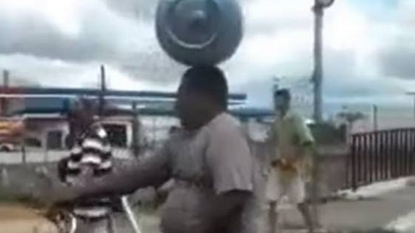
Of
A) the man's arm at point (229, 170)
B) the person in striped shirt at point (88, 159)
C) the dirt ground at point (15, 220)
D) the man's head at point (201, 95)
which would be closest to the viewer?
the man's arm at point (229, 170)

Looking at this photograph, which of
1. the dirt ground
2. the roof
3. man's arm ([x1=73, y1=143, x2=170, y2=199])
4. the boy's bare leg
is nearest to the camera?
man's arm ([x1=73, y1=143, x2=170, y2=199])

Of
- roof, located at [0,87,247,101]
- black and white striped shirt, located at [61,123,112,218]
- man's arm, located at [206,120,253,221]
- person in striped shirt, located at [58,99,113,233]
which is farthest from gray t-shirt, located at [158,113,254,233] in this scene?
roof, located at [0,87,247,101]

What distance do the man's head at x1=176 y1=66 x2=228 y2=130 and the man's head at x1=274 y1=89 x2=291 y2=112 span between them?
960cm

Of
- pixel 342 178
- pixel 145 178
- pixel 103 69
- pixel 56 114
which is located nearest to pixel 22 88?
pixel 56 114

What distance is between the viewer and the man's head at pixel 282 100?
1532cm

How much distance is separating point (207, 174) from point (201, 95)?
35 cm

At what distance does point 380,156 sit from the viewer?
25766 millimetres

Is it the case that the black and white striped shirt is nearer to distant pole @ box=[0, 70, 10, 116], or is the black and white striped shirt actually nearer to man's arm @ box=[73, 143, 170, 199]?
man's arm @ box=[73, 143, 170, 199]

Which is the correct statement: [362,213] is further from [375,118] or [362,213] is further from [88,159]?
[88,159]

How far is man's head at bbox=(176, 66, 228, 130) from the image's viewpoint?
222 inches

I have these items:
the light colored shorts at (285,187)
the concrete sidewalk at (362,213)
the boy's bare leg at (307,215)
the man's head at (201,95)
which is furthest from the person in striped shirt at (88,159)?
the concrete sidewalk at (362,213)

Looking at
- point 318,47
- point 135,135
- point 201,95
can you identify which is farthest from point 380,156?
point 201,95

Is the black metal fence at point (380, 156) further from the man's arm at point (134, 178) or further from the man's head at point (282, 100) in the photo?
the man's arm at point (134, 178)

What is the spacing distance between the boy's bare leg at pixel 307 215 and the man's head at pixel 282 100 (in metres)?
1.27
